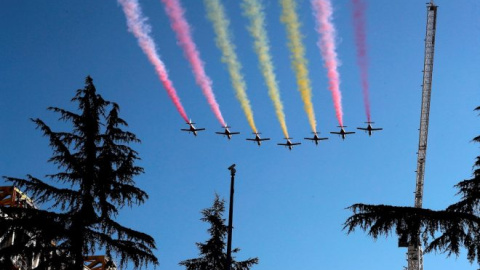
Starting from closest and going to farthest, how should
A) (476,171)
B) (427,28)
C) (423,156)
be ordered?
(476,171)
(423,156)
(427,28)

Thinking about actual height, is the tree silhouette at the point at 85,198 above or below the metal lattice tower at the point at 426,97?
below

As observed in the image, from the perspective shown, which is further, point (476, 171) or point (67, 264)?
point (476, 171)

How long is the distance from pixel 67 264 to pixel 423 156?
3032 centimetres

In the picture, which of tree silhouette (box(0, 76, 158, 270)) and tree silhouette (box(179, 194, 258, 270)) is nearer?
tree silhouette (box(0, 76, 158, 270))

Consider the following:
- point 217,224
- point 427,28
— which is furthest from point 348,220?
point 427,28

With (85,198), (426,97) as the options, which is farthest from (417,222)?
(426,97)

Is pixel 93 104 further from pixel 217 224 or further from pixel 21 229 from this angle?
pixel 217 224

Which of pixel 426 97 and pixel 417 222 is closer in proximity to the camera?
pixel 417 222

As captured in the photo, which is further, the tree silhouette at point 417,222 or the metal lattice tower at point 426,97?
the metal lattice tower at point 426,97

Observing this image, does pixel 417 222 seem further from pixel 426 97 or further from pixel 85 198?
pixel 426 97

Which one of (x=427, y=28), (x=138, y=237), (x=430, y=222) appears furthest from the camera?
(x=427, y=28)

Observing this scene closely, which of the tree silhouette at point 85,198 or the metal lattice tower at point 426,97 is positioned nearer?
the tree silhouette at point 85,198

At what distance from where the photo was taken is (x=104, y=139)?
24609 mm

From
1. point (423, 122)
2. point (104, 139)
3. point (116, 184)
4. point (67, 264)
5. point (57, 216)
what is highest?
point (423, 122)
